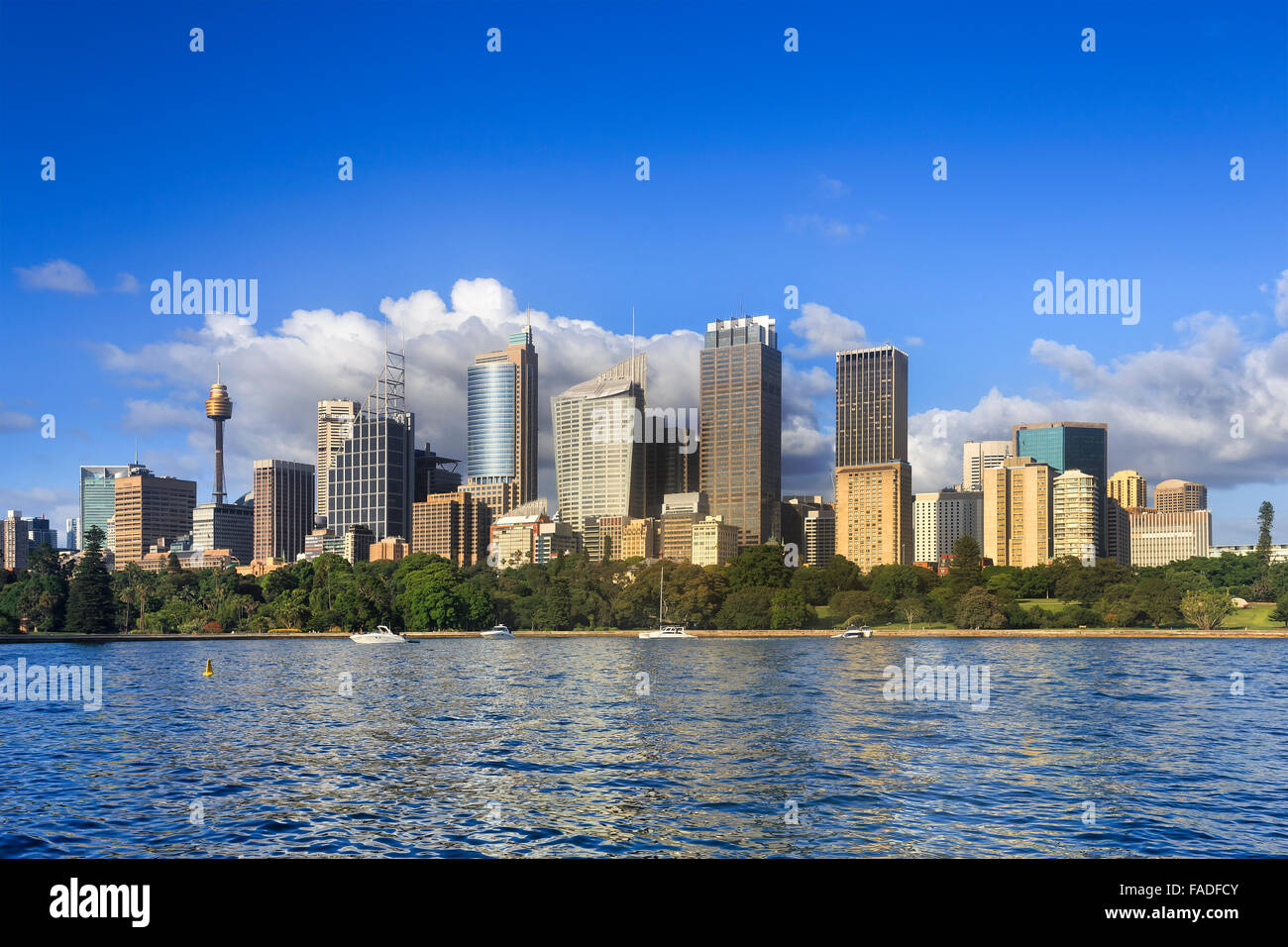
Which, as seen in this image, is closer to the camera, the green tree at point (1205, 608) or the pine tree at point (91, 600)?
the green tree at point (1205, 608)

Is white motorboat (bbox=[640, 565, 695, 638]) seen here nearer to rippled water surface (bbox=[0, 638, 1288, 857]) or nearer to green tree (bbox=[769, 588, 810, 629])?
green tree (bbox=[769, 588, 810, 629])

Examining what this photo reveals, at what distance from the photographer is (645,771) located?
2891cm

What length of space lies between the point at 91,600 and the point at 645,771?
146 m

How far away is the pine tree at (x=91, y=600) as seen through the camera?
149875mm

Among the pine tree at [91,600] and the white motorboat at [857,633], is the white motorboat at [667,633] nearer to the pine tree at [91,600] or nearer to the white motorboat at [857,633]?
the white motorboat at [857,633]

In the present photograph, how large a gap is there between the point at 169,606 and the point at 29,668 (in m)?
87.6

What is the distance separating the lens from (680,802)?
2423 centimetres

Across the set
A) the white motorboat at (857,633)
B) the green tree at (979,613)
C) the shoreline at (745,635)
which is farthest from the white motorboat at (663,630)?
the green tree at (979,613)

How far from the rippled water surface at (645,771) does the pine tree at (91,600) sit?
329 ft

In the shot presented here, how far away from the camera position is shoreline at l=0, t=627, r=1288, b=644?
→ 143250 mm

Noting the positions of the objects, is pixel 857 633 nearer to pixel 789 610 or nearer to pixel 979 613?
pixel 789 610

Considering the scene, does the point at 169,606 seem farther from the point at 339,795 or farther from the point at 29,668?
the point at 339,795

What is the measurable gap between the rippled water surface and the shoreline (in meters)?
92.1
